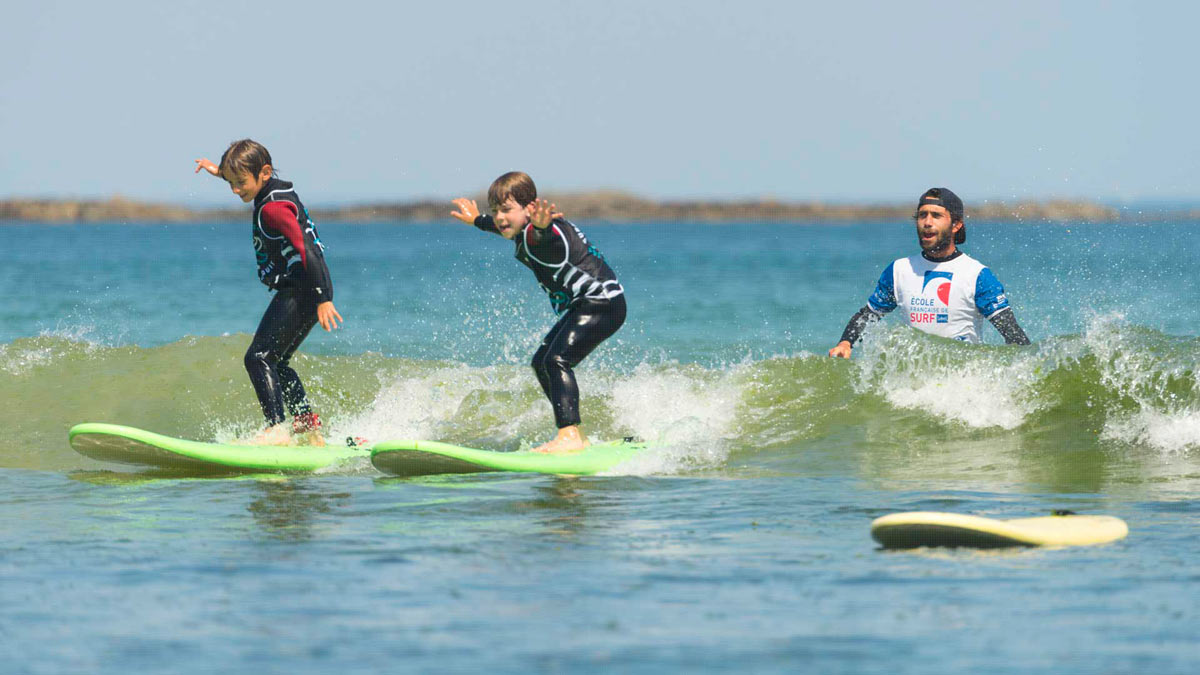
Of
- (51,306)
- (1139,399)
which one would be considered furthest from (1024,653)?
(51,306)

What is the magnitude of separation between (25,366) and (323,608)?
952cm

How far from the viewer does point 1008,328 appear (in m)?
8.54

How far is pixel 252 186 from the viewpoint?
8523 millimetres

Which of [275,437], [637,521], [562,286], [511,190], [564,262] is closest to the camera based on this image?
[637,521]

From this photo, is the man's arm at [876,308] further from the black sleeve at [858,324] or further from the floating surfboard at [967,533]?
the floating surfboard at [967,533]

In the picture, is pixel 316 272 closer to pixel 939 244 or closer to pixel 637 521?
pixel 637 521

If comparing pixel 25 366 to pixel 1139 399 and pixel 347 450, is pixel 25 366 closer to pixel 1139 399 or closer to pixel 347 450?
pixel 347 450

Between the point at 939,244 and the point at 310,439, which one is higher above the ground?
the point at 939,244

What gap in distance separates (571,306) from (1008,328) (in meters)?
2.67

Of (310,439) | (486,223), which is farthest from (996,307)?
(310,439)

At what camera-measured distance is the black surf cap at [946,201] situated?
8.69 metres

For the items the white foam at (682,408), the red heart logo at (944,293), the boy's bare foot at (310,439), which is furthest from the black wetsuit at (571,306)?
the red heart logo at (944,293)

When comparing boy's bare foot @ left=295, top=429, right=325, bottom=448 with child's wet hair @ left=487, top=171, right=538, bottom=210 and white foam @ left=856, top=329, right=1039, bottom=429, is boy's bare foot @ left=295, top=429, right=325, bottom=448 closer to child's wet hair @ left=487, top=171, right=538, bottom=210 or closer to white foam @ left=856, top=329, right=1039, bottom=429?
child's wet hair @ left=487, top=171, right=538, bottom=210

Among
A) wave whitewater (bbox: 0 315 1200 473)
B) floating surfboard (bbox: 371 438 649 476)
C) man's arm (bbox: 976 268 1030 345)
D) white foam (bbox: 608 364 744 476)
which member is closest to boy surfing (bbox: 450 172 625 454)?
floating surfboard (bbox: 371 438 649 476)
